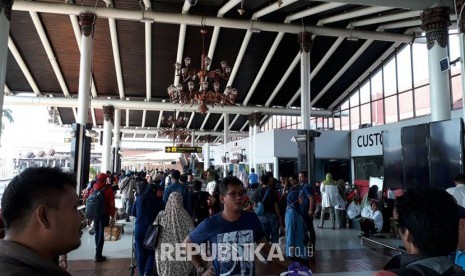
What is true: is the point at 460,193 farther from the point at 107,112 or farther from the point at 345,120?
the point at 345,120

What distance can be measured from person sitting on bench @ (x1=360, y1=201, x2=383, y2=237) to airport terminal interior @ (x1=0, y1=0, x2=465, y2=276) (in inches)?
8.0

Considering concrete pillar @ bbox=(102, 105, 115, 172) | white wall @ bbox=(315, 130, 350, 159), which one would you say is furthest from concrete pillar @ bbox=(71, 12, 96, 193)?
white wall @ bbox=(315, 130, 350, 159)

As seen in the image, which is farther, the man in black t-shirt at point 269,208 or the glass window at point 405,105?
the glass window at point 405,105

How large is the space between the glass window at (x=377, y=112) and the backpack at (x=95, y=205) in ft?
47.2

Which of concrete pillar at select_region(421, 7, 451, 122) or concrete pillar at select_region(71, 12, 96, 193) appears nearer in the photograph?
concrete pillar at select_region(421, 7, 451, 122)

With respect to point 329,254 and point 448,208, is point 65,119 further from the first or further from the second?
point 448,208

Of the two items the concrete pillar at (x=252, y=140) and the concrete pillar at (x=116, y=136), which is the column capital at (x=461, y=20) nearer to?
the concrete pillar at (x=252, y=140)

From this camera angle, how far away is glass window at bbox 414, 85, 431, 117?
14188mm

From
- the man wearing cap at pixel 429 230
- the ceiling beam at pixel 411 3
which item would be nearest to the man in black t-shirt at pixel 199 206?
the ceiling beam at pixel 411 3

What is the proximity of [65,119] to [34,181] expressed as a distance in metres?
26.8

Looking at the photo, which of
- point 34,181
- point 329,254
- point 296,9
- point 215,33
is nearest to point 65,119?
point 215,33

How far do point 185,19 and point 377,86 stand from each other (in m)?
11.0

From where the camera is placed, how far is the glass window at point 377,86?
17.5m

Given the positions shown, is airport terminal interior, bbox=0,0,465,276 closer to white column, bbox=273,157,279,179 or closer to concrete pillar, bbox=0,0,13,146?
concrete pillar, bbox=0,0,13,146
